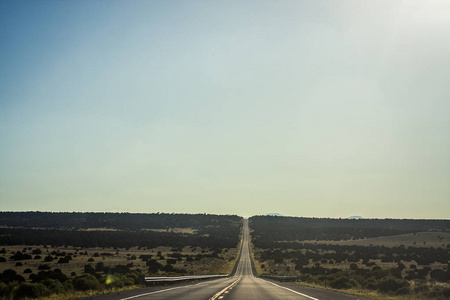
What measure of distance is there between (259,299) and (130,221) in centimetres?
18911

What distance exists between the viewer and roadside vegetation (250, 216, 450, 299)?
25.7 m

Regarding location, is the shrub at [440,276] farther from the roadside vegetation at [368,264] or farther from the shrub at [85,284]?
the shrub at [85,284]

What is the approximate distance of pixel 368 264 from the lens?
6066 cm

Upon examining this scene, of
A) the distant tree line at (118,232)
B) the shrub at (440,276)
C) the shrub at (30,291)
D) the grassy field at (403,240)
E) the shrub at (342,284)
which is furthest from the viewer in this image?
the grassy field at (403,240)

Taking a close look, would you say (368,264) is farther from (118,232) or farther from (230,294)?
(118,232)

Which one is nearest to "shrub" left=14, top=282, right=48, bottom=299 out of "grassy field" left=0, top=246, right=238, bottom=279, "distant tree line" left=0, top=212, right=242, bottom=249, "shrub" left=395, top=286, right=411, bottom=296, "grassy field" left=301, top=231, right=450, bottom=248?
"shrub" left=395, top=286, right=411, bottom=296

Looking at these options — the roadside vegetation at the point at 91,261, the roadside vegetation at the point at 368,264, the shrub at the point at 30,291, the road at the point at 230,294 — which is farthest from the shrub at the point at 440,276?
the shrub at the point at 30,291

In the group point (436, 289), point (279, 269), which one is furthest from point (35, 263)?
point (436, 289)

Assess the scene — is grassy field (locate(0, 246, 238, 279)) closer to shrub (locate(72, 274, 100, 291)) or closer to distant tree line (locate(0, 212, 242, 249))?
distant tree line (locate(0, 212, 242, 249))

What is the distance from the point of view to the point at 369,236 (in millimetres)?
141000

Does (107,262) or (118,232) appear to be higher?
(118,232)

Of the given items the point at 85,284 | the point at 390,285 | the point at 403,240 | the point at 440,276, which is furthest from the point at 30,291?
the point at 403,240

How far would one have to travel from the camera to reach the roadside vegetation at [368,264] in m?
25.7

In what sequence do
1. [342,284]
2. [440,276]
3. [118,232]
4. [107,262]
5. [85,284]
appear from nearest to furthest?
[85,284] < [342,284] < [440,276] < [107,262] < [118,232]
